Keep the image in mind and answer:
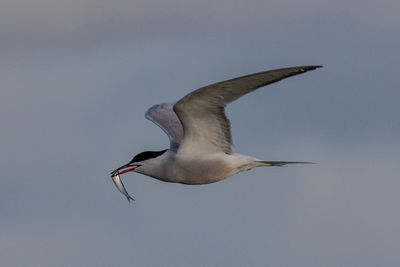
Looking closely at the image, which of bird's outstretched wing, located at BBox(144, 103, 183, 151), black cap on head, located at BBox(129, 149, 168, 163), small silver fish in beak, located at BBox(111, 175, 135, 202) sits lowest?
small silver fish in beak, located at BBox(111, 175, 135, 202)

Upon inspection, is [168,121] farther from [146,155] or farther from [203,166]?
[203,166]

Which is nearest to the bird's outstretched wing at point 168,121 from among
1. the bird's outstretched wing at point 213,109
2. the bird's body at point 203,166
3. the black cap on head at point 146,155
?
the black cap on head at point 146,155

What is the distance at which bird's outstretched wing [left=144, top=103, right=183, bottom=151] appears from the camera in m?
16.7

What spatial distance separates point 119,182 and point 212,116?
271 cm

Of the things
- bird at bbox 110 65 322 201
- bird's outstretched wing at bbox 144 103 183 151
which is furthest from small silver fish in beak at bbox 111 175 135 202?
bird's outstretched wing at bbox 144 103 183 151

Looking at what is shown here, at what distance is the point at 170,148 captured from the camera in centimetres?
1600

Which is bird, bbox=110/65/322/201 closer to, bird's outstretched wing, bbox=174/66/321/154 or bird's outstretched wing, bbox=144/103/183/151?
bird's outstretched wing, bbox=174/66/321/154

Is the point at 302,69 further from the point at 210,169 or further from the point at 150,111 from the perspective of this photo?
the point at 150,111

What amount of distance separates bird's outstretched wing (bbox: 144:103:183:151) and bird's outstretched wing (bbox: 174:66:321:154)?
1.02m

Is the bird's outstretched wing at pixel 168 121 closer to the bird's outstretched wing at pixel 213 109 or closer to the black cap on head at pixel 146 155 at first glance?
the black cap on head at pixel 146 155

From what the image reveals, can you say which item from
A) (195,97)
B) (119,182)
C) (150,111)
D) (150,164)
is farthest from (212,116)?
(150,111)

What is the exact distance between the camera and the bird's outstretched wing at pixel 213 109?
1204 cm

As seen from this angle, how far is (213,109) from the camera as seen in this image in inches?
543

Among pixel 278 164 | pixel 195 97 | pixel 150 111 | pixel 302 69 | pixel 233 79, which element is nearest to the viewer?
pixel 302 69
